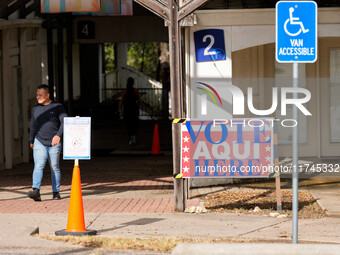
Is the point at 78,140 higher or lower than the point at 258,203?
higher

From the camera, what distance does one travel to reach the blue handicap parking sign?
8133 mm

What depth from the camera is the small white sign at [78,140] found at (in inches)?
380

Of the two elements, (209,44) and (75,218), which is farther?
(209,44)

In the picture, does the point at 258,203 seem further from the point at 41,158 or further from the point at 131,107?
the point at 131,107

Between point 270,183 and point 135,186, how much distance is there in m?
2.38

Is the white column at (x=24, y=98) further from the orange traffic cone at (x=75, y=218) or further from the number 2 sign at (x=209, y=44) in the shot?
the orange traffic cone at (x=75, y=218)

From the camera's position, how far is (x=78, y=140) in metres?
9.66

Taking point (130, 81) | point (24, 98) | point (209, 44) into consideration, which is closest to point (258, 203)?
point (209, 44)

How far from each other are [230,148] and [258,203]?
0.98m

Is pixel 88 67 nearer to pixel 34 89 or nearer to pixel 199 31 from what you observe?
pixel 34 89

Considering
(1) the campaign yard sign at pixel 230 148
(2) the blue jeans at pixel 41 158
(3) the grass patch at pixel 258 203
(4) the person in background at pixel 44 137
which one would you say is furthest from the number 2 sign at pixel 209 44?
(2) the blue jeans at pixel 41 158

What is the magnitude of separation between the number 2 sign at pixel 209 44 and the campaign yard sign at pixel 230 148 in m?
2.16

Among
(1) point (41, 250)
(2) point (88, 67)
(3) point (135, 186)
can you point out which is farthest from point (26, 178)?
(2) point (88, 67)

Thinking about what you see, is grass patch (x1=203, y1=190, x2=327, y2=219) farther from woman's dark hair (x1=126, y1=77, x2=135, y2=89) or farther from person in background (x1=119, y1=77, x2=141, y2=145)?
person in background (x1=119, y1=77, x2=141, y2=145)
